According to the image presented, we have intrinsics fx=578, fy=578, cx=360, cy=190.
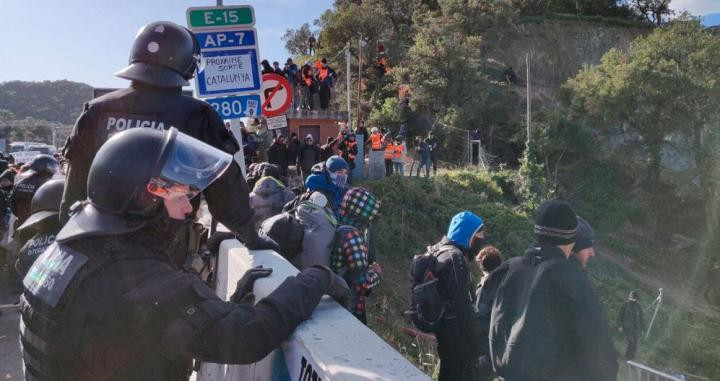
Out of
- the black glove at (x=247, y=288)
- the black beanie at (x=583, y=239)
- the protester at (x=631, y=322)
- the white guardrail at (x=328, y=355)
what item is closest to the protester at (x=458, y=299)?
the black beanie at (x=583, y=239)

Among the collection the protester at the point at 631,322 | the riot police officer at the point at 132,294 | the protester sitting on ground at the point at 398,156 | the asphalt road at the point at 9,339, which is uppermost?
the riot police officer at the point at 132,294

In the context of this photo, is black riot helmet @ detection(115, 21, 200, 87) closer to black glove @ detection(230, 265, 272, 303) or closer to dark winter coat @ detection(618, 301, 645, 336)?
black glove @ detection(230, 265, 272, 303)

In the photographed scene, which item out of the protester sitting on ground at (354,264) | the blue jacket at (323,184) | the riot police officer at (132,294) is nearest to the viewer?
the riot police officer at (132,294)

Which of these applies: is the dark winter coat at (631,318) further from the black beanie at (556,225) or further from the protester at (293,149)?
the black beanie at (556,225)

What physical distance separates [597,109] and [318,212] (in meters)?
31.5

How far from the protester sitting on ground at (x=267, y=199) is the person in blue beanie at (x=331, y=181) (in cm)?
25

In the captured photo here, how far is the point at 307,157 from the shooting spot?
579 inches

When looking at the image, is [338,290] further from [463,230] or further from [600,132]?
[600,132]

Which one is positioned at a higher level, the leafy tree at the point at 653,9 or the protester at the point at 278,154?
the leafy tree at the point at 653,9

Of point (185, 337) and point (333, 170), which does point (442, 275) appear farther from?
point (185, 337)

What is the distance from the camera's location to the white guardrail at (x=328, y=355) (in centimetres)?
160

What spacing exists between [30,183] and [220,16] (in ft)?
9.00

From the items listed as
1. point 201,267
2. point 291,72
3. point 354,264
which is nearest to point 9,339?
point 201,267

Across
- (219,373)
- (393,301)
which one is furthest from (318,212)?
(393,301)
